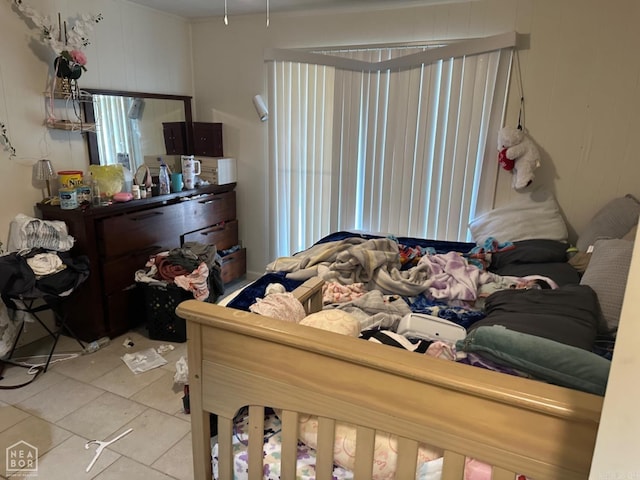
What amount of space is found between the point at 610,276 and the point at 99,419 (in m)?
2.41

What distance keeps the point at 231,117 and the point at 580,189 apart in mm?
2746

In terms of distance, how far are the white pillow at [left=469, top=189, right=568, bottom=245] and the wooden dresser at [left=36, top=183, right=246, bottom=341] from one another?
216cm

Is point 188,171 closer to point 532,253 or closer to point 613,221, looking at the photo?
point 532,253

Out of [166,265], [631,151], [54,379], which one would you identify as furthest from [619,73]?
[54,379]

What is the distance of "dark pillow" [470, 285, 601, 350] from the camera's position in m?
1.32

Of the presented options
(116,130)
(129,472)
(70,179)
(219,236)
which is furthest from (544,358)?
(116,130)

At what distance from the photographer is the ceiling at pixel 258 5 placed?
9.71 ft

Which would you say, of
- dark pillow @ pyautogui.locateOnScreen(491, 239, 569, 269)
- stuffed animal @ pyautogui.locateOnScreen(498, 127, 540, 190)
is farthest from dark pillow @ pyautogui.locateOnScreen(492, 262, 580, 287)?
stuffed animal @ pyautogui.locateOnScreen(498, 127, 540, 190)

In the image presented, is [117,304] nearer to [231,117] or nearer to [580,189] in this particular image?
[231,117]

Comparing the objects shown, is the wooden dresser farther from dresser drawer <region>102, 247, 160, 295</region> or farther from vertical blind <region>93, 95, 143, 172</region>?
vertical blind <region>93, 95, 143, 172</region>

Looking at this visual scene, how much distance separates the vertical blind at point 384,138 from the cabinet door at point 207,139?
1.58ft

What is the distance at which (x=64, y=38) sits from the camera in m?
2.68

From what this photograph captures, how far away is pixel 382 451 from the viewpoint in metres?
1.03

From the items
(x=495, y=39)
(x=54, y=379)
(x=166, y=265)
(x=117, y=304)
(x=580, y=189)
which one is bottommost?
(x=54, y=379)
